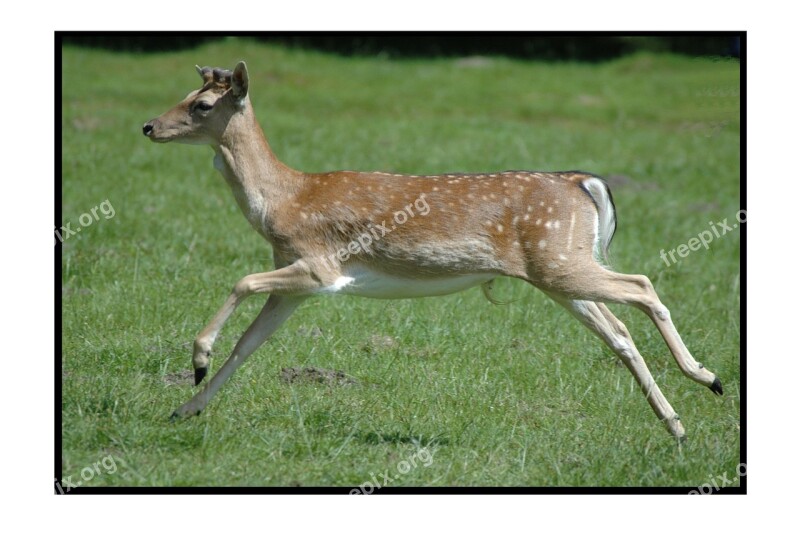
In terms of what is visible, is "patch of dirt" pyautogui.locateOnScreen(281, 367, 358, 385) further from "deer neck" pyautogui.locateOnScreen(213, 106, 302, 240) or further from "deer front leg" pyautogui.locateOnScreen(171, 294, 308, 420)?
"deer neck" pyautogui.locateOnScreen(213, 106, 302, 240)

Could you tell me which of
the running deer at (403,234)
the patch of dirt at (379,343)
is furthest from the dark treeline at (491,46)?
the running deer at (403,234)

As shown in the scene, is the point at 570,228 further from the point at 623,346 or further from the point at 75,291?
the point at 75,291

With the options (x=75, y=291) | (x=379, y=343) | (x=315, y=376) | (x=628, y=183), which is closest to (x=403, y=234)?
(x=315, y=376)

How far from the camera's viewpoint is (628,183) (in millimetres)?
14062

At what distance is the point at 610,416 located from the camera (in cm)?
687

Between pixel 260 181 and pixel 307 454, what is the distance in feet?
5.71

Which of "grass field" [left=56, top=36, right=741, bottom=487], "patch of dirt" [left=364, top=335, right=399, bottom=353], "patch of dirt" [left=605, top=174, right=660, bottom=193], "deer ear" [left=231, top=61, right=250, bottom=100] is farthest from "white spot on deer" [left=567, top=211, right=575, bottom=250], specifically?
"patch of dirt" [left=605, top=174, right=660, bottom=193]

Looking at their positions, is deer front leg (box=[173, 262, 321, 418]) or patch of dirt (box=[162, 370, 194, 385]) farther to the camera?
patch of dirt (box=[162, 370, 194, 385])

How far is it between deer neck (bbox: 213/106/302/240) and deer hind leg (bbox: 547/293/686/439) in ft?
5.91

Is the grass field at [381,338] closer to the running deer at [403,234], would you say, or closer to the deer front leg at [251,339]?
the deer front leg at [251,339]

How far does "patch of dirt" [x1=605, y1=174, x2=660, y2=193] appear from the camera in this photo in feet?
45.7

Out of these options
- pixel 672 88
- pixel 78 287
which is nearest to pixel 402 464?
pixel 78 287

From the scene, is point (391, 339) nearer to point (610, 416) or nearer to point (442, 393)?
point (442, 393)

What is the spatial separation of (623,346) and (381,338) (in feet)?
6.58
